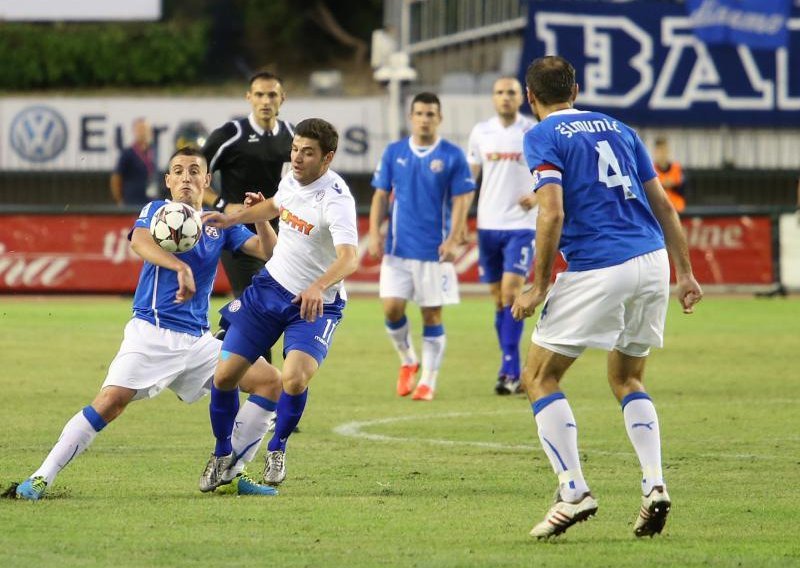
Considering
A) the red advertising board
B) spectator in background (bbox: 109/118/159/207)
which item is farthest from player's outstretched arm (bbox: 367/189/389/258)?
spectator in background (bbox: 109/118/159/207)

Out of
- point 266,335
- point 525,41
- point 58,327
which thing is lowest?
point 58,327

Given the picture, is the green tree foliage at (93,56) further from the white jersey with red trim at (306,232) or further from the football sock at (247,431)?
the football sock at (247,431)

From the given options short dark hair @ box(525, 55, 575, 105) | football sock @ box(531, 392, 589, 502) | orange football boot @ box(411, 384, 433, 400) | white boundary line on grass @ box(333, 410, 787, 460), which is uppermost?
short dark hair @ box(525, 55, 575, 105)

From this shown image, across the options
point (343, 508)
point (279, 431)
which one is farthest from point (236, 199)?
point (343, 508)

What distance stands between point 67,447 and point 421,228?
587 centimetres

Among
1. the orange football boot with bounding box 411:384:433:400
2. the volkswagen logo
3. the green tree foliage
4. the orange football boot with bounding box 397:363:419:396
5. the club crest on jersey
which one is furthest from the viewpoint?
the green tree foliage

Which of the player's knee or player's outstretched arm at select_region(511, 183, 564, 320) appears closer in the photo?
player's outstretched arm at select_region(511, 183, 564, 320)

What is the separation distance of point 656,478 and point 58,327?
502 inches

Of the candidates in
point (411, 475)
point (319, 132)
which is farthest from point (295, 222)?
point (411, 475)

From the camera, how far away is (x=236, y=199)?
1099 cm

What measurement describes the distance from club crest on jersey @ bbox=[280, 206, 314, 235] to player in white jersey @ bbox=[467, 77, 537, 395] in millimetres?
5042

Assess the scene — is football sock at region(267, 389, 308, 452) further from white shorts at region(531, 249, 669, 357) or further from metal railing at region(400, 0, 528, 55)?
metal railing at region(400, 0, 528, 55)

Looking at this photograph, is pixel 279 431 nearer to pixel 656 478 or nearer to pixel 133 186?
pixel 656 478

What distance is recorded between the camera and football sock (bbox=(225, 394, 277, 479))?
26.8 feet
